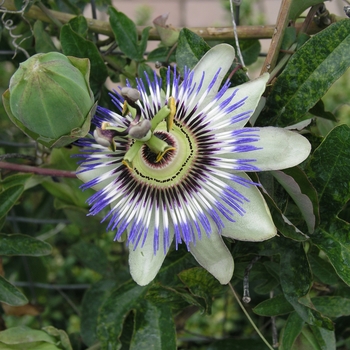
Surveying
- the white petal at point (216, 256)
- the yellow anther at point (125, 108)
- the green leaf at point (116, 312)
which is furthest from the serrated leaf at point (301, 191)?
the green leaf at point (116, 312)

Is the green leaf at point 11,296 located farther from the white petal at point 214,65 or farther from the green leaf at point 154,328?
the white petal at point 214,65

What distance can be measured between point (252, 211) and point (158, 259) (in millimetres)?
157

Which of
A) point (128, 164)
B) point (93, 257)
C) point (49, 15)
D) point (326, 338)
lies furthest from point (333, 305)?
point (49, 15)

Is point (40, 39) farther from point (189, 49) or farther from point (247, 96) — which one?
point (247, 96)

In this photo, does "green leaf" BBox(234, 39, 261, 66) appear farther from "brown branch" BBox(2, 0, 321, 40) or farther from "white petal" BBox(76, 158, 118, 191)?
"white petal" BBox(76, 158, 118, 191)

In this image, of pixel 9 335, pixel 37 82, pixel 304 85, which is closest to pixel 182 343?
pixel 9 335

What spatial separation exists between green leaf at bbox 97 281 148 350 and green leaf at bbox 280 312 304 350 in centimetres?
28

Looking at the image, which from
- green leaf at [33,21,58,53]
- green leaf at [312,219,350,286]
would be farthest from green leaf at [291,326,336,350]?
green leaf at [33,21,58,53]

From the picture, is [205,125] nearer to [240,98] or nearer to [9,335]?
[240,98]

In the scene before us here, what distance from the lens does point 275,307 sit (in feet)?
3.10

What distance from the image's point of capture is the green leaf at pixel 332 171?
0.83 m

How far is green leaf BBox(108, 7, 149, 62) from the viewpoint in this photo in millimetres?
1079

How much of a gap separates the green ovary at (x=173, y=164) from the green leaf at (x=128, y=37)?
293 millimetres

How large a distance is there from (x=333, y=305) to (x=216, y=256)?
0.87ft
